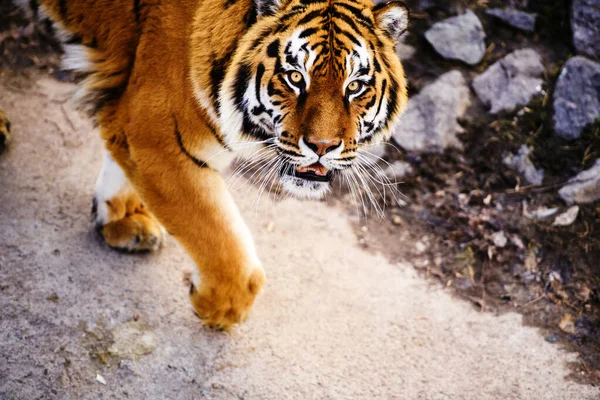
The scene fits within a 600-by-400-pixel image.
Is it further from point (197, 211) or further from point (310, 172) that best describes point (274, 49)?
point (197, 211)

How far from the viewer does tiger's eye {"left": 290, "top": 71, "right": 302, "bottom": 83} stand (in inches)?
78.1

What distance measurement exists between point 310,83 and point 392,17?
0.44 m

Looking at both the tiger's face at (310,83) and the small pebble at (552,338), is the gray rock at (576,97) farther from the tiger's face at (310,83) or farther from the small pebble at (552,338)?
the tiger's face at (310,83)

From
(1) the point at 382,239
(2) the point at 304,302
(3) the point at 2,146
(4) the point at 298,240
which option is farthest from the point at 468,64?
(3) the point at 2,146

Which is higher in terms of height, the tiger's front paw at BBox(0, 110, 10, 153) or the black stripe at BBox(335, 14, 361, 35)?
the black stripe at BBox(335, 14, 361, 35)

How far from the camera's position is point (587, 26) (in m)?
3.63

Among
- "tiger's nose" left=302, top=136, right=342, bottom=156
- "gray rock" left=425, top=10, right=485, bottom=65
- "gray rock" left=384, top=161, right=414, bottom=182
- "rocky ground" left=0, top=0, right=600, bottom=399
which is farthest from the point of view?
"gray rock" left=425, top=10, right=485, bottom=65

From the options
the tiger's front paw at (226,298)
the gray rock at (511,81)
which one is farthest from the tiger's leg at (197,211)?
the gray rock at (511,81)

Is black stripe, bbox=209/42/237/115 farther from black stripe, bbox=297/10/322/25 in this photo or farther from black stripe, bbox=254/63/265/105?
black stripe, bbox=297/10/322/25

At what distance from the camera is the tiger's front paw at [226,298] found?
2264mm

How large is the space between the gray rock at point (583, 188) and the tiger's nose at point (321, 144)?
176 centimetres

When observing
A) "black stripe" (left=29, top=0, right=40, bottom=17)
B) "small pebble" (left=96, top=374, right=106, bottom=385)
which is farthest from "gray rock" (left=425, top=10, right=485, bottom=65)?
"small pebble" (left=96, top=374, right=106, bottom=385)

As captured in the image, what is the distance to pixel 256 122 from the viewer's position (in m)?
2.12

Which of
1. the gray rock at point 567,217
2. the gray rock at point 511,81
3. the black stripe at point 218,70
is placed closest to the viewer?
the black stripe at point 218,70
